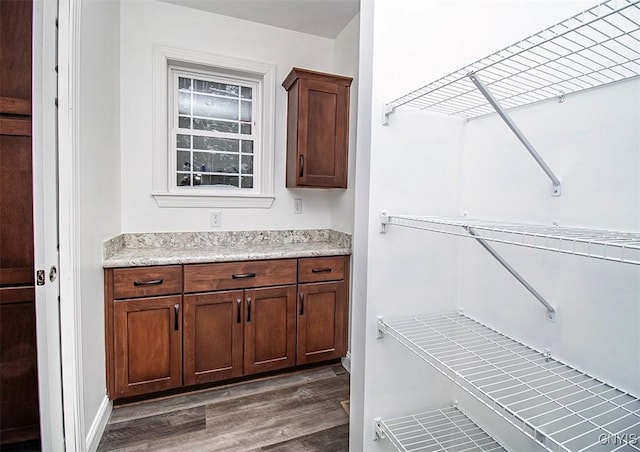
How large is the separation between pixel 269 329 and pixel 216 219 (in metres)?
0.99

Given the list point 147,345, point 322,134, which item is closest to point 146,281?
point 147,345

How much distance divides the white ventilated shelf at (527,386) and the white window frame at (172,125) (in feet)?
5.96

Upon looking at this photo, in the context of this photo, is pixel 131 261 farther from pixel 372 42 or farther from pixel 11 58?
pixel 372 42

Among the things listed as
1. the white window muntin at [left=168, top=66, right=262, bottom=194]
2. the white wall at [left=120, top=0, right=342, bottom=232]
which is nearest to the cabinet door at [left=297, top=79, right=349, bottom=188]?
the white wall at [left=120, top=0, right=342, bottom=232]

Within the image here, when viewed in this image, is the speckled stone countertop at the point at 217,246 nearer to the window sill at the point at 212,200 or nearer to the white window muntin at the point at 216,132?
the window sill at the point at 212,200

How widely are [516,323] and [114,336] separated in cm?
210

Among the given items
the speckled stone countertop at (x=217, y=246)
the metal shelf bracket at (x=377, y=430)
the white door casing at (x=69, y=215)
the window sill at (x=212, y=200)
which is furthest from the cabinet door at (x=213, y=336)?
the metal shelf bracket at (x=377, y=430)

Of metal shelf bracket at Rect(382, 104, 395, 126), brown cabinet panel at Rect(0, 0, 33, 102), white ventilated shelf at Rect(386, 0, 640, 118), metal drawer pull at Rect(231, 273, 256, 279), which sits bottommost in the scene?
metal drawer pull at Rect(231, 273, 256, 279)

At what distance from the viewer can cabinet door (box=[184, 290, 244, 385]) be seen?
207cm

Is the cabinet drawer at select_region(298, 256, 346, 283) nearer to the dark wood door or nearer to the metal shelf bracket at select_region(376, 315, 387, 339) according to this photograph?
the metal shelf bracket at select_region(376, 315, 387, 339)

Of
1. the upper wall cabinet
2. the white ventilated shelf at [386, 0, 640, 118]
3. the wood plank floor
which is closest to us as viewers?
the white ventilated shelf at [386, 0, 640, 118]

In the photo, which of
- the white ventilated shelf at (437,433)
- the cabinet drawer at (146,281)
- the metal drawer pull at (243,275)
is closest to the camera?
the white ventilated shelf at (437,433)

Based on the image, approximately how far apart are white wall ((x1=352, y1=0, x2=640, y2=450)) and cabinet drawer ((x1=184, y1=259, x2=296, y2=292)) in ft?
3.51

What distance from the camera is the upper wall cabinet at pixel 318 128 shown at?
96.2 inches
